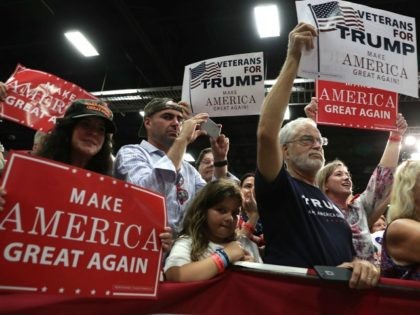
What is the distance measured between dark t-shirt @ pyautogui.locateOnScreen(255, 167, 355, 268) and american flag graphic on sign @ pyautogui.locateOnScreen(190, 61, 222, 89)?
4.63 feet

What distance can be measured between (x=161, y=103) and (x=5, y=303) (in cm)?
155

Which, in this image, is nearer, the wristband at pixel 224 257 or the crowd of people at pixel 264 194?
the wristband at pixel 224 257

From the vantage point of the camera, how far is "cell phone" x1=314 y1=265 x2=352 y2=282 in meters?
1.36

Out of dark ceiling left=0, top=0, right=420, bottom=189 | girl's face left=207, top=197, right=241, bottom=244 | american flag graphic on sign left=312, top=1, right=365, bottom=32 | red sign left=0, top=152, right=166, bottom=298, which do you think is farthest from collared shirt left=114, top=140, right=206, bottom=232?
dark ceiling left=0, top=0, right=420, bottom=189

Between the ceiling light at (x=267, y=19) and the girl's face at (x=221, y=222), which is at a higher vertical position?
the ceiling light at (x=267, y=19)

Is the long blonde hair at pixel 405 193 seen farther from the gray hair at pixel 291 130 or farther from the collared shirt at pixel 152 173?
the collared shirt at pixel 152 173

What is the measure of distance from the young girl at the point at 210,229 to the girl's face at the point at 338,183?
3.94ft

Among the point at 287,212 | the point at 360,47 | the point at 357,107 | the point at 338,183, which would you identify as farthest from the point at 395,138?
the point at 287,212

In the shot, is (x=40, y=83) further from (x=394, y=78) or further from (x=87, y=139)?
(x=394, y=78)

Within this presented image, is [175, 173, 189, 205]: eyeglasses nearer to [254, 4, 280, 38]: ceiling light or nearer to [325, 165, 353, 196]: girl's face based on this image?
[325, 165, 353, 196]: girl's face

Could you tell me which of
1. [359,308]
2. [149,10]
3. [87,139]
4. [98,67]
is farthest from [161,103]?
[98,67]

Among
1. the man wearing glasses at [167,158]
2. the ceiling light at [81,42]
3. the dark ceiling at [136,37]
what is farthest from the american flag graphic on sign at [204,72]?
the ceiling light at [81,42]

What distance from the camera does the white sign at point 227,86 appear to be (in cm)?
289

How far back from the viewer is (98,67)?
7586 mm
